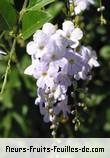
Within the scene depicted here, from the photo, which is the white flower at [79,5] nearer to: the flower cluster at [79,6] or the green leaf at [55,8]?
the flower cluster at [79,6]

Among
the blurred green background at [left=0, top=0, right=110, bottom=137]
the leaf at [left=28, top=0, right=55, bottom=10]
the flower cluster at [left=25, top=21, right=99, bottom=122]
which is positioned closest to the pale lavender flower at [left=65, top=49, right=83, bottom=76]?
the flower cluster at [left=25, top=21, right=99, bottom=122]

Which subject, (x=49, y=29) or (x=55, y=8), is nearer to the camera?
(x=49, y=29)

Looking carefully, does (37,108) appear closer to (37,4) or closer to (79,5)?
(79,5)

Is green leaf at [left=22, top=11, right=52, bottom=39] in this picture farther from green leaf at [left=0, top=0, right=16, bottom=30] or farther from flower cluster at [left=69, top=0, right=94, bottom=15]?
flower cluster at [left=69, top=0, right=94, bottom=15]

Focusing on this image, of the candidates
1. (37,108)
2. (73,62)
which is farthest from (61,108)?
(37,108)

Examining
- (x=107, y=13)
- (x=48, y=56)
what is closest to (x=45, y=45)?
(x=48, y=56)

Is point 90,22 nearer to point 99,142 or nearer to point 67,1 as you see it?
point 99,142
